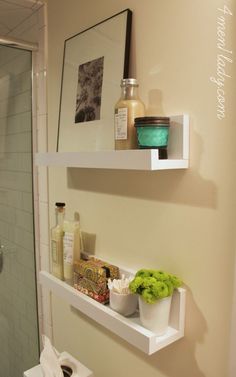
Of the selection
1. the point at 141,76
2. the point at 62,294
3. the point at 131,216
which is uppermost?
the point at 141,76

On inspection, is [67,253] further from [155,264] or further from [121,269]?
[155,264]

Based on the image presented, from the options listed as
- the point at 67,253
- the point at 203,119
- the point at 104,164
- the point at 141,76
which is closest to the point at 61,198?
the point at 67,253

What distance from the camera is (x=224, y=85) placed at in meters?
0.77

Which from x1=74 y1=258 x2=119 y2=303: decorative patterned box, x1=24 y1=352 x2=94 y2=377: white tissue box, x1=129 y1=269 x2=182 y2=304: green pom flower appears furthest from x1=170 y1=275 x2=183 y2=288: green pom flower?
x1=24 y1=352 x2=94 y2=377: white tissue box

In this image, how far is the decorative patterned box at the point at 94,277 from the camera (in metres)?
1.05

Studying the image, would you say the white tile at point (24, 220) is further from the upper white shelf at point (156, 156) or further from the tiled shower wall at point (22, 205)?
the upper white shelf at point (156, 156)

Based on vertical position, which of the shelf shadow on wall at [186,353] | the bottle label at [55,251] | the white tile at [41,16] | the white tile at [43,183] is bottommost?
the shelf shadow on wall at [186,353]

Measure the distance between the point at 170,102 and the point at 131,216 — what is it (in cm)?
39

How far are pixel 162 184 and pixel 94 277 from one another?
0.40m

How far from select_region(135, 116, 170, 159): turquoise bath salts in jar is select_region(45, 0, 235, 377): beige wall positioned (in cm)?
8

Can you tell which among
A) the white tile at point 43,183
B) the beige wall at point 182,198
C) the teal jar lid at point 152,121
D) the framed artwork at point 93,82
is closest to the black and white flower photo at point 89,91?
the framed artwork at point 93,82

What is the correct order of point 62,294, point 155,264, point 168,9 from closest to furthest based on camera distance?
point 168,9 < point 155,264 < point 62,294

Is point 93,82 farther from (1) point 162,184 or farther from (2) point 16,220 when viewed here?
(2) point 16,220

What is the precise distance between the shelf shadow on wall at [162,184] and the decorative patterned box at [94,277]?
10.3 inches
